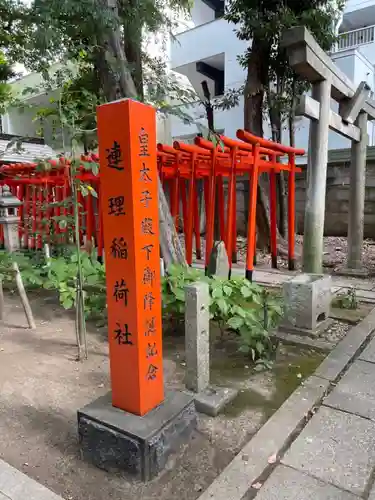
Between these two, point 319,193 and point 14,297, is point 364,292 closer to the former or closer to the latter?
point 319,193

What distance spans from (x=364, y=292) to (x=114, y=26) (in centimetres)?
500

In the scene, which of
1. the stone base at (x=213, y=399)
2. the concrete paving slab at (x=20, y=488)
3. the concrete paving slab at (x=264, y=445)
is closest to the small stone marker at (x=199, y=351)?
the stone base at (x=213, y=399)

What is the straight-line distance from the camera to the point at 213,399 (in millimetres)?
2576

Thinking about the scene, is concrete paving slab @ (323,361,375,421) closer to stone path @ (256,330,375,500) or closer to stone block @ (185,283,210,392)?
stone path @ (256,330,375,500)

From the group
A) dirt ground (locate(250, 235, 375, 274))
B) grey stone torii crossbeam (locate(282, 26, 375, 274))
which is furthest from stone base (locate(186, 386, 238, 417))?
dirt ground (locate(250, 235, 375, 274))

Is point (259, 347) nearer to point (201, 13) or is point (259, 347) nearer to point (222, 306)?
point (222, 306)

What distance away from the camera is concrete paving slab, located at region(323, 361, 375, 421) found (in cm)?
255

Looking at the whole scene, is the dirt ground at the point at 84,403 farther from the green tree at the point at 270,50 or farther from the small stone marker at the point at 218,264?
the green tree at the point at 270,50

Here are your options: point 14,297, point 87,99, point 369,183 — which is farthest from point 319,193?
point 369,183

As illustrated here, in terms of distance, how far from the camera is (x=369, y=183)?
9578 mm

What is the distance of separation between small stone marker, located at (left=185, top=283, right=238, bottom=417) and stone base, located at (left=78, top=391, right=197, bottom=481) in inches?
17.1

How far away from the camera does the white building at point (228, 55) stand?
479 inches

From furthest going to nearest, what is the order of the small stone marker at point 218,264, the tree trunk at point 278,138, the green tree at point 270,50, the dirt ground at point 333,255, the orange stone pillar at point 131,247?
the tree trunk at point 278,138 → the green tree at point 270,50 → the dirt ground at point 333,255 → the small stone marker at point 218,264 → the orange stone pillar at point 131,247

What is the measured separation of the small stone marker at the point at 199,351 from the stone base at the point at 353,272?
4.69 metres
